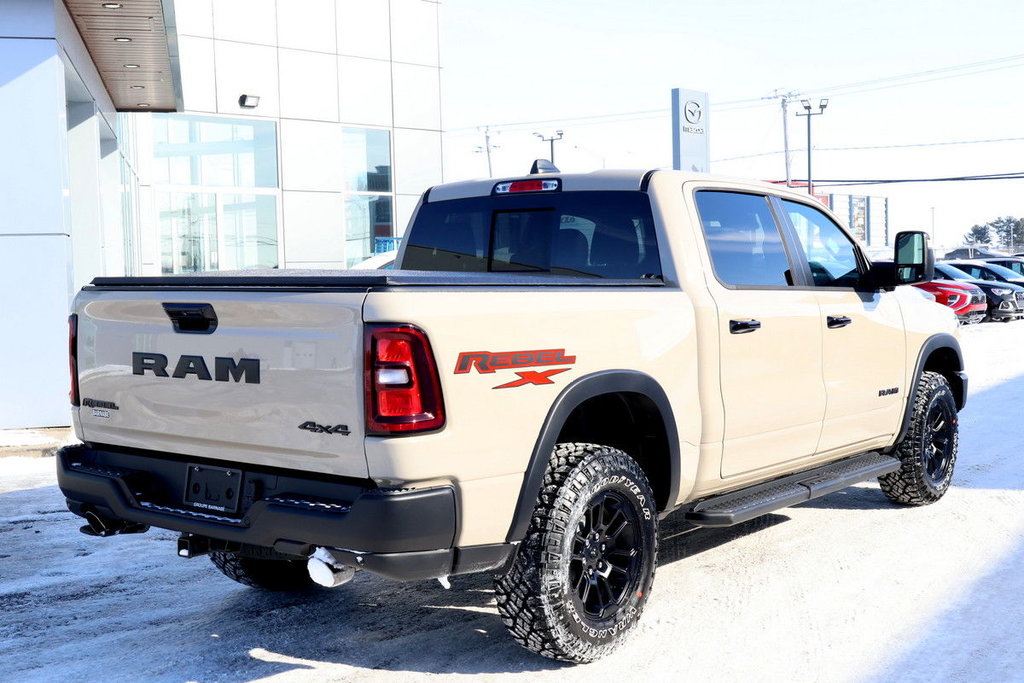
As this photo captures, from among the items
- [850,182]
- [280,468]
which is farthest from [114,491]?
[850,182]

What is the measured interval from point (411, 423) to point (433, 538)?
391 mm

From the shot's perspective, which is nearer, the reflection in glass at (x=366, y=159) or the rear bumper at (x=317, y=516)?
the rear bumper at (x=317, y=516)

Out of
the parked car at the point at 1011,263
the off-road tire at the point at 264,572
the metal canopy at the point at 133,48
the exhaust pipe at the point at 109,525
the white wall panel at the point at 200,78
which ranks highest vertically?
the white wall panel at the point at 200,78

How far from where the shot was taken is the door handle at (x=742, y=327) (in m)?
4.66

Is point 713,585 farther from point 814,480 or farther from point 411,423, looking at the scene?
point 411,423

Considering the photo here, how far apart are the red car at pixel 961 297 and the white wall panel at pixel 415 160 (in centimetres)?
1104

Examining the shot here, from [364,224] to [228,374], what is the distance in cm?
1940

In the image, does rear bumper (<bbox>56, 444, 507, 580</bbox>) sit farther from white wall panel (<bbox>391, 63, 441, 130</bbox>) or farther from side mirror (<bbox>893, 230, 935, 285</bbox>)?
white wall panel (<bbox>391, 63, 441, 130</bbox>)

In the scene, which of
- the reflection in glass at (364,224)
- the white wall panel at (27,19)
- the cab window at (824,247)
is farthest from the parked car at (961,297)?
the white wall panel at (27,19)

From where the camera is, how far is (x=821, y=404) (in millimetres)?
5289

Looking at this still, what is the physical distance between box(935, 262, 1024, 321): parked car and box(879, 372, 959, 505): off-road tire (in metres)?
19.4

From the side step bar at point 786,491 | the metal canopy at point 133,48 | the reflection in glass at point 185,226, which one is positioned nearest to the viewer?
the side step bar at point 786,491

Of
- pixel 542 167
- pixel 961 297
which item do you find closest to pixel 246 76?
pixel 961 297

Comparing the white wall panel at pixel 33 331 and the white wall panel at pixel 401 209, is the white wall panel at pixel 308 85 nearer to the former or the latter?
the white wall panel at pixel 401 209
